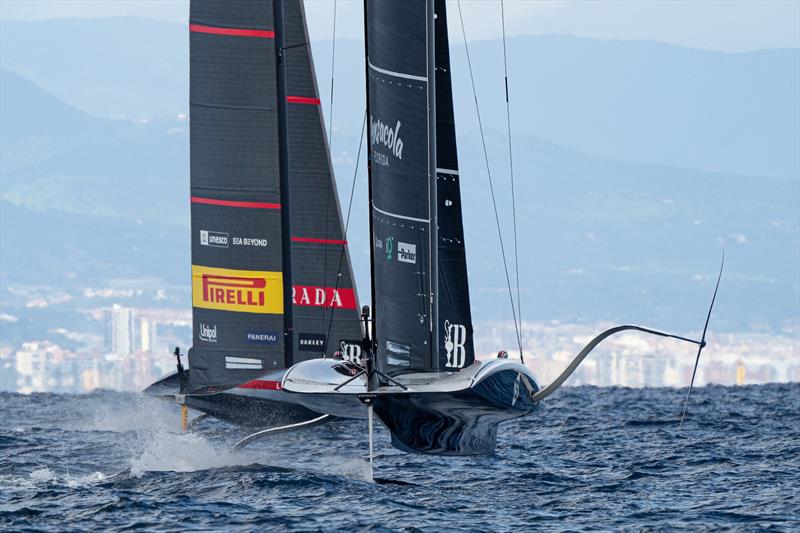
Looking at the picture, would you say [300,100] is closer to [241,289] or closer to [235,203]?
[235,203]

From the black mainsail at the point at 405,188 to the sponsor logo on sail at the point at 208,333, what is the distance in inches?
251

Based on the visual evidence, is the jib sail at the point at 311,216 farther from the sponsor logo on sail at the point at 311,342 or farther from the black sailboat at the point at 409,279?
the black sailboat at the point at 409,279

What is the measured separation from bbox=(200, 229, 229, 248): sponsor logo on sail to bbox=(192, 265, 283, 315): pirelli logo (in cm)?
41

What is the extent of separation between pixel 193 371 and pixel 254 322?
58.2 inches

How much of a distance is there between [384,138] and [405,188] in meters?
0.66

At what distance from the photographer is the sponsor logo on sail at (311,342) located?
2392 cm

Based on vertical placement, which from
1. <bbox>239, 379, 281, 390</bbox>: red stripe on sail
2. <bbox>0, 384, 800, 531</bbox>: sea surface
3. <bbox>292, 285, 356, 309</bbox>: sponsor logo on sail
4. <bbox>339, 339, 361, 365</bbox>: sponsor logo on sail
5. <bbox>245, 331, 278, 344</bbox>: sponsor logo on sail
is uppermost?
<bbox>292, 285, 356, 309</bbox>: sponsor logo on sail

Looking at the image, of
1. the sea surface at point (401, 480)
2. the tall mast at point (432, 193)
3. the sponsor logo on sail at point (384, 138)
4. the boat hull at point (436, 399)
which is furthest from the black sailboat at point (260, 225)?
the sponsor logo on sail at point (384, 138)

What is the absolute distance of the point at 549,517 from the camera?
53.1 ft

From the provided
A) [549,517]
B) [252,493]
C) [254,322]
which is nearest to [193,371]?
[254,322]

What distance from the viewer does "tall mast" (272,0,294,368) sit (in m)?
23.6

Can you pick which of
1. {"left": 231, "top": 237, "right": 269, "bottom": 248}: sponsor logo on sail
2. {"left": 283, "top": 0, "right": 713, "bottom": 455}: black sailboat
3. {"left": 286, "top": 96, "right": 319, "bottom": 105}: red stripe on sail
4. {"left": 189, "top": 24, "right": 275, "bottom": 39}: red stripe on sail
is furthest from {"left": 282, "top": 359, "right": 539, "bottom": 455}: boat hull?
{"left": 189, "top": 24, "right": 275, "bottom": 39}: red stripe on sail

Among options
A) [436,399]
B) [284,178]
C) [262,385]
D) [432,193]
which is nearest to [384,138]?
[432,193]

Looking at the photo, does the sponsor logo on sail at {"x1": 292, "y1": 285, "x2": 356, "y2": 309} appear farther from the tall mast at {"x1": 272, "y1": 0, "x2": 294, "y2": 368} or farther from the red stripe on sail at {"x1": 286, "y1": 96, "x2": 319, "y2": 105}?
the red stripe on sail at {"x1": 286, "y1": 96, "x2": 319, "y2": 105}
